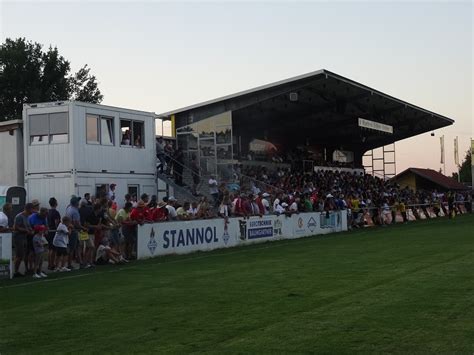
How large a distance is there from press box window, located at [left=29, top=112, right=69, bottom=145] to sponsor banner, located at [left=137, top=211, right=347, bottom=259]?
602 centimetres

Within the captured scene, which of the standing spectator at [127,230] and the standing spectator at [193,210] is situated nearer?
the standing spectator at [127,230]

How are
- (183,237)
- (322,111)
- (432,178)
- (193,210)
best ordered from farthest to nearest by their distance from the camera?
(432,178)
(322,111)
(193,210)
(183,237)

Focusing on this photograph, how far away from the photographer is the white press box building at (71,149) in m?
23.0

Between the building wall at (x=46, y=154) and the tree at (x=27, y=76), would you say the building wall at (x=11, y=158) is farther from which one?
the tree at (x=27, y=76)

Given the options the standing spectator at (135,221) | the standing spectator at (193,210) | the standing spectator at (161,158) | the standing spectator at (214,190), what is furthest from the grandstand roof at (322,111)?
the standing spectator at (135,221)

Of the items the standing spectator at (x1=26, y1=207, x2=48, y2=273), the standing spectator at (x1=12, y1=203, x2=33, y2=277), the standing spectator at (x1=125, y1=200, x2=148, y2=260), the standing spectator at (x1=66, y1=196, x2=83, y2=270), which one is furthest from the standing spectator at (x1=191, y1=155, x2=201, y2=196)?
the standing spectator at (x1=12, y1=203, x2=33, y2=277)

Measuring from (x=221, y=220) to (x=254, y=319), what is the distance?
13270 millimetres

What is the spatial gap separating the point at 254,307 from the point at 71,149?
14.8 meters

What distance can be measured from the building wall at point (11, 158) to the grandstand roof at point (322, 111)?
36.5 ft

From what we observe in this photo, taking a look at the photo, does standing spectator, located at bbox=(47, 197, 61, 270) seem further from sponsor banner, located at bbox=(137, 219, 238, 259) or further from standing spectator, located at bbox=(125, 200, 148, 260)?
sponsor banner, located at bbox=(137, 219, 238, 259)

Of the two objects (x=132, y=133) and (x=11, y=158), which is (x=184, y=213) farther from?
(x=11, y=158)

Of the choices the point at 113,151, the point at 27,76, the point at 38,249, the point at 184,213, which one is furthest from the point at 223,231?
the point at 27,76

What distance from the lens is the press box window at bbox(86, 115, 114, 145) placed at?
23797mm

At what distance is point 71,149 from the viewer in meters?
23.0
